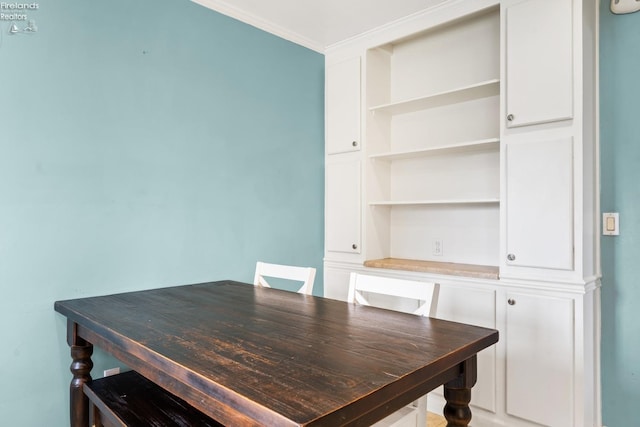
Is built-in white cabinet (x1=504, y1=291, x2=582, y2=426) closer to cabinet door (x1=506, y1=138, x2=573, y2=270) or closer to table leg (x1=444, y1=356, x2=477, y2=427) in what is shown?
cabinet door (x1=506, y1=138, x2=573, y2=270)

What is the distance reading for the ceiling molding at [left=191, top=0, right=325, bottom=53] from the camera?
7.78ft

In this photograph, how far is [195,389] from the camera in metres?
0.93

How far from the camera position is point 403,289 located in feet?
5.19

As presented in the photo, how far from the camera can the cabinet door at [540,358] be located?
1.90 m

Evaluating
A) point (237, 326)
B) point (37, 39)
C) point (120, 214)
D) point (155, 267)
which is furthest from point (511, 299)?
point (37, 39)

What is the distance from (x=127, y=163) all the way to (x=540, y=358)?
2380mm

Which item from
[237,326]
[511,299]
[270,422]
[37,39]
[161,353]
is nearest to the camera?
[270,422]

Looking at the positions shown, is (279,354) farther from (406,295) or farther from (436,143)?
(436,143)

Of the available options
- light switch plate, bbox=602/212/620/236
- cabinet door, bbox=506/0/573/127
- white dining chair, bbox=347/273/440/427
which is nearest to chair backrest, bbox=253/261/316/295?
white dining chair, bbox=347/273/440/427

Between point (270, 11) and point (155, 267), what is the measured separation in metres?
1.77

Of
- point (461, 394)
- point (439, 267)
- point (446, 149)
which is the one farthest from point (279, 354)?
point (446, 149)

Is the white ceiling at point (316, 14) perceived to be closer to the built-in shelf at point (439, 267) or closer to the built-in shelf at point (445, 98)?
the built-in shelf at point (445, 98)

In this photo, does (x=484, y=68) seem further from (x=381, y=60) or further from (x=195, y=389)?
(x=195, y=389)

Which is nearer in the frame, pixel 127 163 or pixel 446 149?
pixel 127 163
